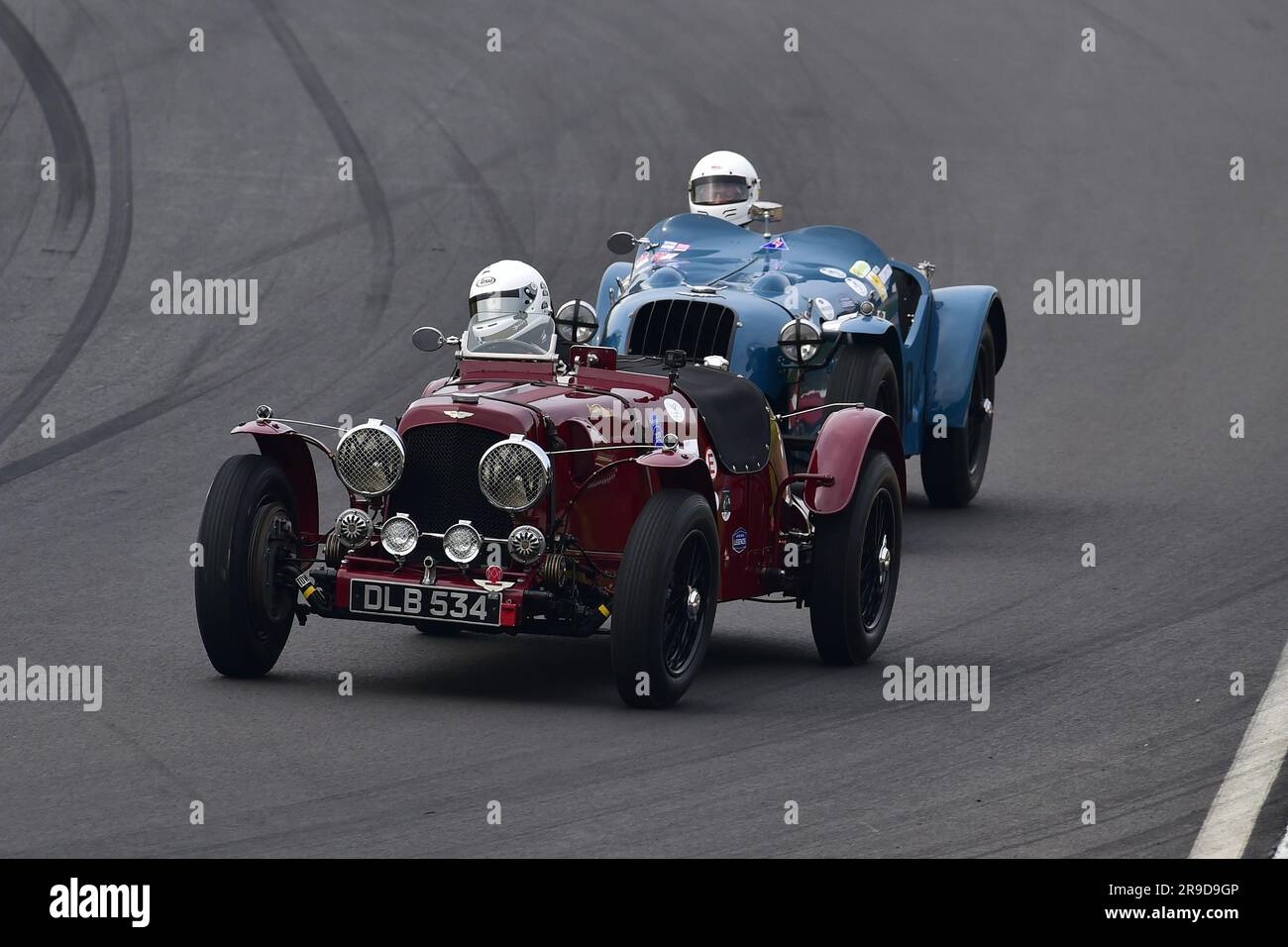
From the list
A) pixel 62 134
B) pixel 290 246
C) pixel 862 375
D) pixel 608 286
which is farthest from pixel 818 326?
pixel 62 134

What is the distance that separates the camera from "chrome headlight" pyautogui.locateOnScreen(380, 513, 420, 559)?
9.71m

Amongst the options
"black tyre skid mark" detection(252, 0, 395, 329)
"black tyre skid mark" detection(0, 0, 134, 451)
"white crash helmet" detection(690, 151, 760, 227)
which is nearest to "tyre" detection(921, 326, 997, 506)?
"white crash helmet" detection(690, 151, 760, 227)

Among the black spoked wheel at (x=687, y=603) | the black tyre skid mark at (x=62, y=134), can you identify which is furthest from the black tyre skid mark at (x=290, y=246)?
the black spoked wheel at (x=687, y=603)

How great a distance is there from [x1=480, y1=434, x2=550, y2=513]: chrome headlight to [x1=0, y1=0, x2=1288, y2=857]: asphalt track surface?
90 centimetres

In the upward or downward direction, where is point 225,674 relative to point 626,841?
upward

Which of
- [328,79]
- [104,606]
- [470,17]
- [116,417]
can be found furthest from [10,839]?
[470,17]

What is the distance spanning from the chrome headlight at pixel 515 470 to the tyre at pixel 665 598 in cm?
47

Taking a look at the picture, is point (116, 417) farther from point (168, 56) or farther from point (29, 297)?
point (168, 56)

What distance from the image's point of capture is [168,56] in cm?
2370

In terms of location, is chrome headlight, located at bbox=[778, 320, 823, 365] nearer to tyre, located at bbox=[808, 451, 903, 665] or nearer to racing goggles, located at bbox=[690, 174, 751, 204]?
tyre, located at bbox=[808, 451, 903, 665]

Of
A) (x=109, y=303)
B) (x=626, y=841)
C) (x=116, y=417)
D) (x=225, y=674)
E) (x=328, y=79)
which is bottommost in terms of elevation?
(x=626, y=841)

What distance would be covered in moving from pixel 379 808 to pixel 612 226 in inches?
522

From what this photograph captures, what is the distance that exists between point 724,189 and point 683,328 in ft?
7.18

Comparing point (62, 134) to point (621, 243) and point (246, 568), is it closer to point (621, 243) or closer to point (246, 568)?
point (621, 243)
